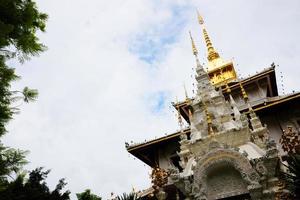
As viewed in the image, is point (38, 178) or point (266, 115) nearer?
point (38, 178)

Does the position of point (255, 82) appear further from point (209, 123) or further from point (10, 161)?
point (10, 161)

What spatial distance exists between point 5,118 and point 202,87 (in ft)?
40.8

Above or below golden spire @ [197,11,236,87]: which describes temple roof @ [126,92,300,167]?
below

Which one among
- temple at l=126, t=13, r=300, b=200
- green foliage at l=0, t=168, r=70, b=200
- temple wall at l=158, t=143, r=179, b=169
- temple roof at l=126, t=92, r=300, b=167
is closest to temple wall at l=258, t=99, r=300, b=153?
temple at l=126, t=13, r=300, b=200

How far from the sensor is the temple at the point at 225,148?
1055cm

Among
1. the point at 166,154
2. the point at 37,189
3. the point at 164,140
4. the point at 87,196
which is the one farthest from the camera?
the point at 166,154

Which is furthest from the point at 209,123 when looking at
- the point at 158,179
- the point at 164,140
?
the point at 164,140

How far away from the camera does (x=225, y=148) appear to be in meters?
11.2

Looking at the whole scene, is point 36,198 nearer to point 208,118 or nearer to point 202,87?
point 208,118

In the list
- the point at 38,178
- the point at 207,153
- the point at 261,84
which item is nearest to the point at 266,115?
the point at 261,84

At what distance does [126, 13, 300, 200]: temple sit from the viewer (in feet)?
34.6

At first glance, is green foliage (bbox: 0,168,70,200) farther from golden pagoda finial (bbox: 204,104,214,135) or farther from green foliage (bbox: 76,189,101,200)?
golden pagoda finial (bbox: 204,104,214,135)

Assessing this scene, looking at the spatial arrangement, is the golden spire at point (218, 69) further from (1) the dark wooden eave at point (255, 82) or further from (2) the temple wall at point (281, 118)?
(2) the temple wall at point (281, 118)

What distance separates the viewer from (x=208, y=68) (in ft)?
79.7
